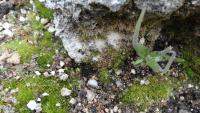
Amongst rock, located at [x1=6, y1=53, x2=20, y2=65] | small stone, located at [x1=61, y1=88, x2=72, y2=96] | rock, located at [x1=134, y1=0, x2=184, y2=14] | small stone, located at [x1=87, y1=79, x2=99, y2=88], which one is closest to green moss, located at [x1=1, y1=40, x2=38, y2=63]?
rock, located at [x1=6, y1=53, x2=20, y2=65]

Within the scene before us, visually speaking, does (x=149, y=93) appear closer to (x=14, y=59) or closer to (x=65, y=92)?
(x=65, y=92)

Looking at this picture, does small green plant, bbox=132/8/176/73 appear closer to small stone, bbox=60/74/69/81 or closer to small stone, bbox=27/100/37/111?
small stone, bbox=60/74/69/81

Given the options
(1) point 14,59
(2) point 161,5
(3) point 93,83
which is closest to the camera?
(2) point 161,5

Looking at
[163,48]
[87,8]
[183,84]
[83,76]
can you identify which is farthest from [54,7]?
[183,84]

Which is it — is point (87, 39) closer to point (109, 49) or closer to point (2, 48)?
point (109, 49)

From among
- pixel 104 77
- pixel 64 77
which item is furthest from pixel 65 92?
pixel 104 77

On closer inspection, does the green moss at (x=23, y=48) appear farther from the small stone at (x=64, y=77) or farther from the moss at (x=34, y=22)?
the small stone at (x=64, y=77)

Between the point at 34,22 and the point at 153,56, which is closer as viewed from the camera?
the point at 153,56

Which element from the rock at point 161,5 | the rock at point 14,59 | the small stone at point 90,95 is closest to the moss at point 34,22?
the rock at point 14,59
